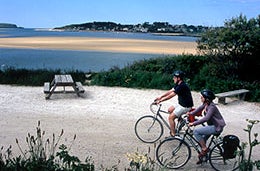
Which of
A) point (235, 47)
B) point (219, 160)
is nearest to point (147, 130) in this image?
point (219, 160)

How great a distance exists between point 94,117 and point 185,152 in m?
4.46

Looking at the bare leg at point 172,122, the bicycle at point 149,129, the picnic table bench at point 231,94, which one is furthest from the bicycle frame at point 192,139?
the picnic table bench at point 231,94

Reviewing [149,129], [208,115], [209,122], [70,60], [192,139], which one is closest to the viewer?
[208,115]

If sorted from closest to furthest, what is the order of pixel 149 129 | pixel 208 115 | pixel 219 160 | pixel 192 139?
pixel 208 115 → pixel 192 139 → pixel 219 160 → pixel 149 129

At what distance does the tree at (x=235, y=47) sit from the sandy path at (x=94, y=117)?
255cm

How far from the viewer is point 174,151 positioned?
715 centimetres

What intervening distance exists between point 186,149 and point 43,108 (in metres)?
6.18

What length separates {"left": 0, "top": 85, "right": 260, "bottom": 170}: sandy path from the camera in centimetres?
822

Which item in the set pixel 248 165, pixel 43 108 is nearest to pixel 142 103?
pixel 43 108

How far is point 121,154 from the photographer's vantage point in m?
7.82

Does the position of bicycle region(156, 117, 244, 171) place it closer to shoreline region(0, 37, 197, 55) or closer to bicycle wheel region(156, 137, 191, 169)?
bicycle wheel region(156, 137, 191, 169)

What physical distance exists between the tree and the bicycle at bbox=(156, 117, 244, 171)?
31.7 ft

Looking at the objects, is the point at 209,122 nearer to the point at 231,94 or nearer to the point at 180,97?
the point at 180,97

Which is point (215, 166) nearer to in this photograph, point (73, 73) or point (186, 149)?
point (186, 149)
